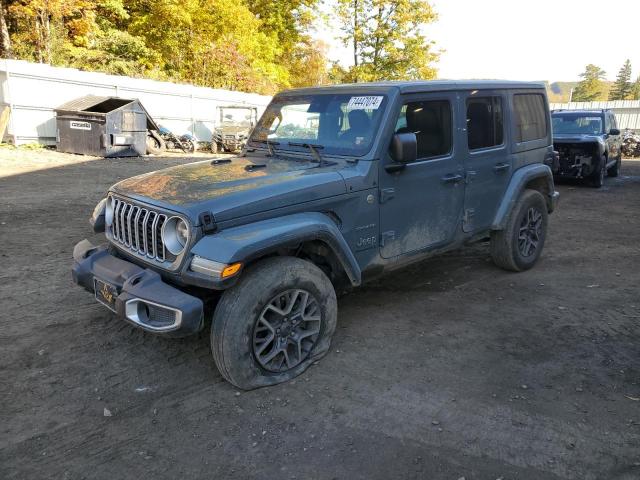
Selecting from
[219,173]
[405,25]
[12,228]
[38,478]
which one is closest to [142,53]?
[405,25]

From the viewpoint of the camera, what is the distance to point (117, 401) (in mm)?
3176

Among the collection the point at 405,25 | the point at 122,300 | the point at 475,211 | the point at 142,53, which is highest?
the point at 405,25

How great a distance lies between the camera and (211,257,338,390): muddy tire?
3100 millimetres

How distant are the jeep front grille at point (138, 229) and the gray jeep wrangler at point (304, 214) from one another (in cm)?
1

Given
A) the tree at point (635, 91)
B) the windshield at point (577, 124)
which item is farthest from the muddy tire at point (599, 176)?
the tree at point (635, 91)

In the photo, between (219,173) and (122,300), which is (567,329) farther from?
(122,300)

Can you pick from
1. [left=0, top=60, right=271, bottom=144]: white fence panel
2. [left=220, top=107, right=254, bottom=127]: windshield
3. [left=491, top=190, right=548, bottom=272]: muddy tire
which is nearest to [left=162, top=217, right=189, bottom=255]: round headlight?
[left=491, top=190, right=548, bottom=272]: muddy tire

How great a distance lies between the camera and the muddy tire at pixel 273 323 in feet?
10.2

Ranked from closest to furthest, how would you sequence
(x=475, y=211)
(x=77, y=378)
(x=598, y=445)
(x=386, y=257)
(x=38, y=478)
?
1. (x=38, y=478)
2. (x=598, y=445)
3. (x=77, y=378)
4. (x=386, y=257)
5. (x=475, y=211)

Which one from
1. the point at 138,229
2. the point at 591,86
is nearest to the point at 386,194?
the point at 138,229

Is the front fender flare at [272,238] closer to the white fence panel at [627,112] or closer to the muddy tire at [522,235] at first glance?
the muddy tire at [522,235]

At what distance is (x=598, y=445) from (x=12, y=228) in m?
7.12

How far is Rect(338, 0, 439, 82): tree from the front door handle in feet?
86.0

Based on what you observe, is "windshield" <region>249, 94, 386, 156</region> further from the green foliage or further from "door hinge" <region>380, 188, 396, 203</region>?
the green foliage
